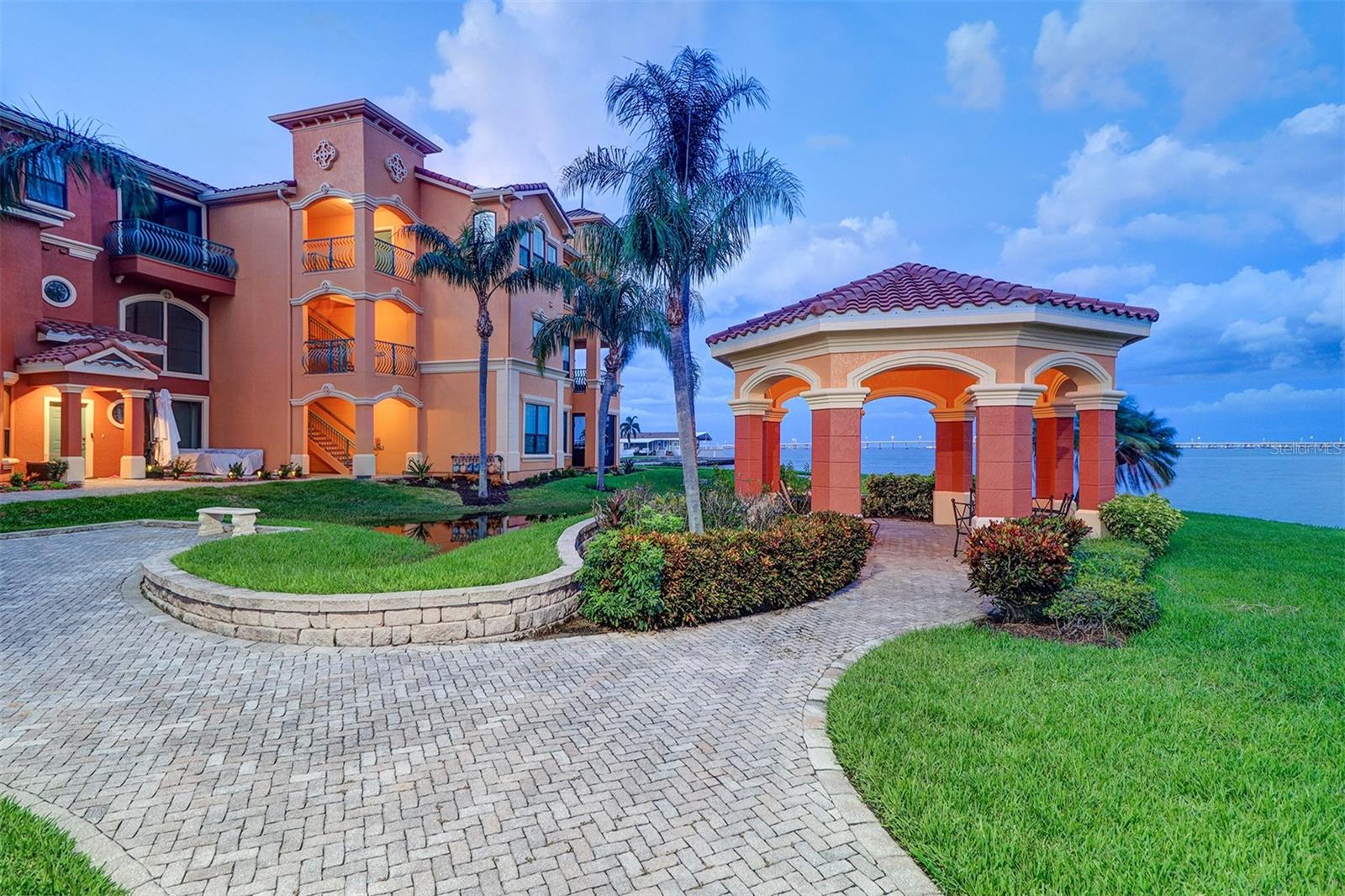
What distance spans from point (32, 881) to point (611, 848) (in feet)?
8.49

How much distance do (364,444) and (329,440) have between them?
314 cm

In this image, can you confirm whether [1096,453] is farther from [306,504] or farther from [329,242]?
[329,242]

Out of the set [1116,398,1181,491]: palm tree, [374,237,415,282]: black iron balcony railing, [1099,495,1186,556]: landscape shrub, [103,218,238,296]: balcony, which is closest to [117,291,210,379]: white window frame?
[103,218,238,296]: balcony

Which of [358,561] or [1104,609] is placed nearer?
[1104,609]

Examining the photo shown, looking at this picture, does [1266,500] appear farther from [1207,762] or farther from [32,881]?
[32,881]

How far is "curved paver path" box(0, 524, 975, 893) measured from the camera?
2.93 meters

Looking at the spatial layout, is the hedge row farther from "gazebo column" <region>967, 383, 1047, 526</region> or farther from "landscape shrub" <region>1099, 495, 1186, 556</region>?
"landscape shrub" <region>1099, 495, 1186, 556</region>

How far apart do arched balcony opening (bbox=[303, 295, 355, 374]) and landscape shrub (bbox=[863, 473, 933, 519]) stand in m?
18.0

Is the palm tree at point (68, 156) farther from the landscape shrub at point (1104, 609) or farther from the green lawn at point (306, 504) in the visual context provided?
the landscape shrub at point (1104, 609)

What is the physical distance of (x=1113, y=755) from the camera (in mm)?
3803

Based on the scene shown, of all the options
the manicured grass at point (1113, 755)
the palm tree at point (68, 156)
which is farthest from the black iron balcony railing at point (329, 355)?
the manicured grass at point (1113, 755)

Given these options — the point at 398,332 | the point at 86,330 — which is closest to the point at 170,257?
the point at 86,330

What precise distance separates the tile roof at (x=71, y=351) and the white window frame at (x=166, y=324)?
2765 mm

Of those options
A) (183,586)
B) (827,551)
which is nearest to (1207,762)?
(827,551)
